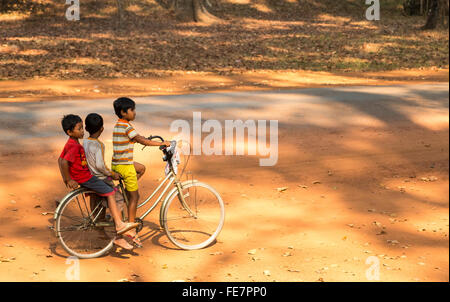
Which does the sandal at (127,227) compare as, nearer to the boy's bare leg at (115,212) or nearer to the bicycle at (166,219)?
the boy's bare leg at (115,212)

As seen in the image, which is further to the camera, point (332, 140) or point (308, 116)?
point (308, 116)

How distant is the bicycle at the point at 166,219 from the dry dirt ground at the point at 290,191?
163mm

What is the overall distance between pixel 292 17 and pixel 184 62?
58.6 ft

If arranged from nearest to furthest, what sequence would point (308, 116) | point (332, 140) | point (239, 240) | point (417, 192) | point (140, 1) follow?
point (239, 240)
point (417, 192)
point (332, 140)
point (308, 116)
point (140, 1)

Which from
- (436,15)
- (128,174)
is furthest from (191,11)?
(128,174)

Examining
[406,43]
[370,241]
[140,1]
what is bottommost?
[370,241]

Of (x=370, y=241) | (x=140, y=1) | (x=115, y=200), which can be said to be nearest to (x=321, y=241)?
(x=370, y=241)

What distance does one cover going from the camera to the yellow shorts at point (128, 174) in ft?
20.2

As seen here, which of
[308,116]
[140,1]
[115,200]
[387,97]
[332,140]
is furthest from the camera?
[140,1]

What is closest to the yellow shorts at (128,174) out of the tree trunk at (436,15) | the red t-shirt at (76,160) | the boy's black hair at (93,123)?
the red t-shirt at (76,160)

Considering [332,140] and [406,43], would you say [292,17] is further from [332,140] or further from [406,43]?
[332,140]

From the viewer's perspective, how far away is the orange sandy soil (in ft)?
53.7

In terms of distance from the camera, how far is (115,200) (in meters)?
6.19

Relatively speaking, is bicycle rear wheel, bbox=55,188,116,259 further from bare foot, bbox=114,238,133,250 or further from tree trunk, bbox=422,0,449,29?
tree trunk, bbox=422,0,449,29
